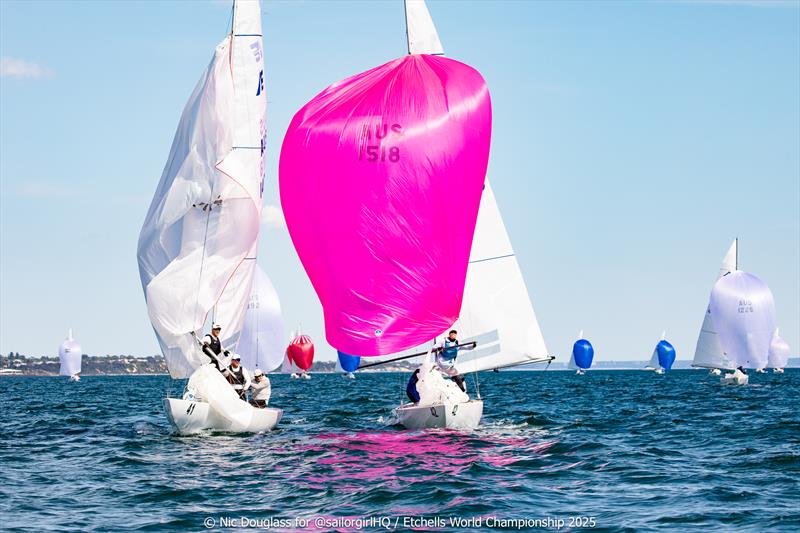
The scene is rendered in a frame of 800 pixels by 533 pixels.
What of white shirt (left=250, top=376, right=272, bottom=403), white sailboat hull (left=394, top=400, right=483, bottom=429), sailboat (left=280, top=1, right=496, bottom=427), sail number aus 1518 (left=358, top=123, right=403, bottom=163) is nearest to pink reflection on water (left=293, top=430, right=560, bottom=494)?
white sailboat hull (left=394, top=400, right=483, bottom=429)

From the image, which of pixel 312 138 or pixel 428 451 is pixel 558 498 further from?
pixel 312 138

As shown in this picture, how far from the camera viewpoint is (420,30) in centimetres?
2667

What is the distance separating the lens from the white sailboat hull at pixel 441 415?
2394 centimetres

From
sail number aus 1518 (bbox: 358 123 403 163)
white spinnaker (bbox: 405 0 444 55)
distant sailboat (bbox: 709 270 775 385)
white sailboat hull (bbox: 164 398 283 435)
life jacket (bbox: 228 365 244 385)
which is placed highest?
white spinnaker (bbox: 405 0 444 55)

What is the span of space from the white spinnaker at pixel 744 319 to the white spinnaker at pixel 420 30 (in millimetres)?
56615

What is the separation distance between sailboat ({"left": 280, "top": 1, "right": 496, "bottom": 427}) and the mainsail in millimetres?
24

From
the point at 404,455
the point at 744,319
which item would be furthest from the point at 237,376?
the point at 744,319

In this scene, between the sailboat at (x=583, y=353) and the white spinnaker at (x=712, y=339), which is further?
the sailboat at (x=583, y=353)

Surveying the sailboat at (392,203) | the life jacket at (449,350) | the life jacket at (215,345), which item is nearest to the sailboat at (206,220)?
the life jacket at (215,345)

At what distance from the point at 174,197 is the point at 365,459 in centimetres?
1064

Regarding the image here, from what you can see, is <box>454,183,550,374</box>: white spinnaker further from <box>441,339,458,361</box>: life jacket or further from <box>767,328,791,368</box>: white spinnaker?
<box>767,328,791,368</box>: white spinnaker

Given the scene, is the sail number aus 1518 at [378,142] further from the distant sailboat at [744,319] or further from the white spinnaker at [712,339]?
the white spinnaker at [712,339]

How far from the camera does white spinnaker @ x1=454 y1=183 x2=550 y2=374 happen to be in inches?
1020

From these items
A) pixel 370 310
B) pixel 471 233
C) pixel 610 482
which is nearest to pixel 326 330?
pixel 370 310
